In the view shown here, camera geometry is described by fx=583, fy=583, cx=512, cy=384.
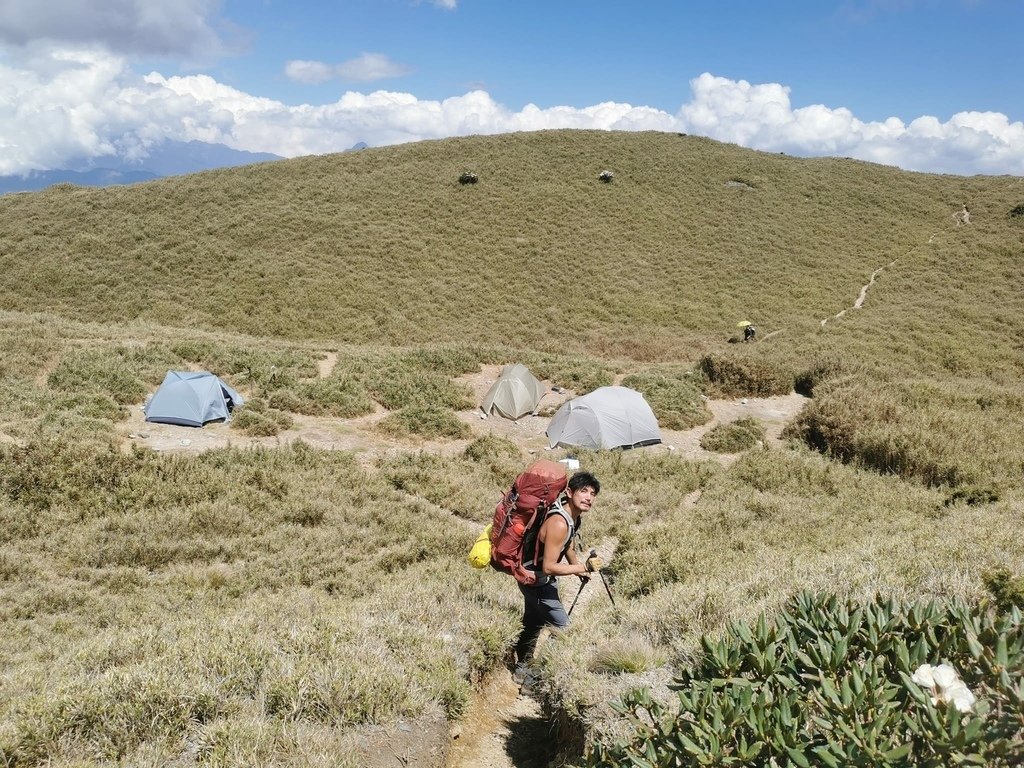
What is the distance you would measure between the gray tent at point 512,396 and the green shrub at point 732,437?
5621 mm

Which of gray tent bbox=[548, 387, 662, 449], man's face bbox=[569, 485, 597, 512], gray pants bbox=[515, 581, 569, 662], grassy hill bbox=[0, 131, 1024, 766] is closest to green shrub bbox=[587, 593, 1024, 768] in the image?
grassy hill bbox=[0, 131, 1024, 766]

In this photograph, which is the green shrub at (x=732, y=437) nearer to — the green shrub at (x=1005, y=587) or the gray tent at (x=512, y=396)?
the gray tent at (x=512, y=396)

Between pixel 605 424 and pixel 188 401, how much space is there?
11804mm

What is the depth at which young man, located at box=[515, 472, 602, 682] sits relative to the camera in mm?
5582

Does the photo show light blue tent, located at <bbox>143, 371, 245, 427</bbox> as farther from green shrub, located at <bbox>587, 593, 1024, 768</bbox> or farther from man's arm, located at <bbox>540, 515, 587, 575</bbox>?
green shrub, located at <bbox>587, 593, 1024, 768</bbox>

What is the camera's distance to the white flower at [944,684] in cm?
265

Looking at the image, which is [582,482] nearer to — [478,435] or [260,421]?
[478,435]

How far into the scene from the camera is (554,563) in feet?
18.4

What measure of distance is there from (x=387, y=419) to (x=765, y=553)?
1171 cm

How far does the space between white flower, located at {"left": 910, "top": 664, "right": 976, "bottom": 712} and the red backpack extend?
333 cm

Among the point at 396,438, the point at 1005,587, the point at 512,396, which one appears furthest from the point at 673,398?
the point at 1005,587

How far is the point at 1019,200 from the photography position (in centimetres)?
4934

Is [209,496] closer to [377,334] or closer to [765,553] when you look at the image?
[765,553]

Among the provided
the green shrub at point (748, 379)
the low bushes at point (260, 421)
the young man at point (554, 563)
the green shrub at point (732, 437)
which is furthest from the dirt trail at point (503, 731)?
the green shrub at point (748, 379)
